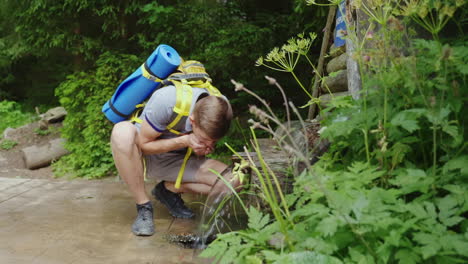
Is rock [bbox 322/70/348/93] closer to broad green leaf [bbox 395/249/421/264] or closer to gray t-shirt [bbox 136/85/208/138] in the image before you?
gray t-shirt [bbox 136/85/208/138]

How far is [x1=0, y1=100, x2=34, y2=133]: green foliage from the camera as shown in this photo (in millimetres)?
9812

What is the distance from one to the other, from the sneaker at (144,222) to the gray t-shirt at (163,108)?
0.61 metres

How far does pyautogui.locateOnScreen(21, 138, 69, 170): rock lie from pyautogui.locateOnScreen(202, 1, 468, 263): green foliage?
17.9ft

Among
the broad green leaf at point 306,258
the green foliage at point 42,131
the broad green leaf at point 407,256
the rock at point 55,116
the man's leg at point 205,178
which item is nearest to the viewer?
the broad green leaf at point 407,256

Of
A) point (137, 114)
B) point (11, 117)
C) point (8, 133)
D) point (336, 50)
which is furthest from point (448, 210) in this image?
point (11, 117)

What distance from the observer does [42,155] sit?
6746 mm

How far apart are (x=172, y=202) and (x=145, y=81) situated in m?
1.03

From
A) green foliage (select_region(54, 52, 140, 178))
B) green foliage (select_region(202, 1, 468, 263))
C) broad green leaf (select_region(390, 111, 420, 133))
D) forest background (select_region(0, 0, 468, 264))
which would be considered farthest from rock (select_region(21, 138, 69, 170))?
broad green leaf (select_region(390, 111, 420, 133))

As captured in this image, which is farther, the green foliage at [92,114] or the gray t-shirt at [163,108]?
the green foliage at [92,114]

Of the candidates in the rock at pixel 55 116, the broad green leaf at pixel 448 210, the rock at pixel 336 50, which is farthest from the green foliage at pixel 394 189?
the rock at pixel 55 116

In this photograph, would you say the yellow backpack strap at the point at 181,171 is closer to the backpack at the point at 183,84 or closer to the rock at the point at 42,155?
the backpack at the point at 183,84

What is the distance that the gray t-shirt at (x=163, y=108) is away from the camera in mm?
3104

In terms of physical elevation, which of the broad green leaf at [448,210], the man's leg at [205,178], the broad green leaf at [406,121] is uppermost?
the broad green leaf at [406,121]

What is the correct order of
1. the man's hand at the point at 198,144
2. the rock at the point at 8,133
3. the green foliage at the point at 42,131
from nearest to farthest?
the man's hand at the point at 198,144, the green foliage at the point at 42,131, the rock at the point at 8,133
